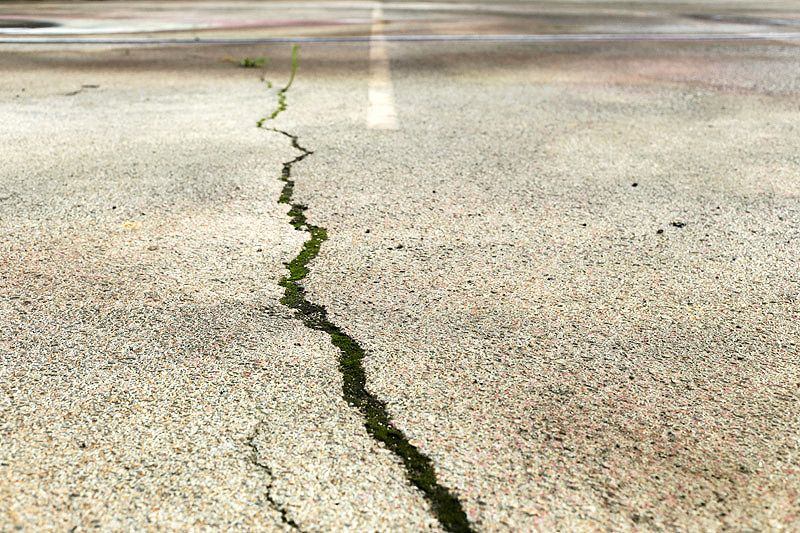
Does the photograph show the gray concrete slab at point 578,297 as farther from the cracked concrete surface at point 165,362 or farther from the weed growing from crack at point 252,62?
the weed growing from crack at point 252,62

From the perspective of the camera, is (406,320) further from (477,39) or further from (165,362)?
(477,39)

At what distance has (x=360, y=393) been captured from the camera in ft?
9.64

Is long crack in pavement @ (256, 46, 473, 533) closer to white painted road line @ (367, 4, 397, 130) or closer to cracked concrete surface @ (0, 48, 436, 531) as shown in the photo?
cracked concrete surface @ (0, 48, 436, 531)

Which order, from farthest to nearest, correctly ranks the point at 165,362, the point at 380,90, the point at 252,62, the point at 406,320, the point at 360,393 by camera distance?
1. the point at 252,62
2. the point at 380,90
3. the point at 406,320
4. the point at 165,362
5. the point at 360,393

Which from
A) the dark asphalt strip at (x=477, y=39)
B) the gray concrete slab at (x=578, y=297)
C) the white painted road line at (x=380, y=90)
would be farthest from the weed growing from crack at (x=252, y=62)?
the gray concrete slab at (x=578, y=297)

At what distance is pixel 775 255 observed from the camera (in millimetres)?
4285

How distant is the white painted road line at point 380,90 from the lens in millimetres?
7141

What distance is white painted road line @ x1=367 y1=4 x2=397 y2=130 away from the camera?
23.4 feet

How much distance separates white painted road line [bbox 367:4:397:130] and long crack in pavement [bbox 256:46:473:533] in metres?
2.50

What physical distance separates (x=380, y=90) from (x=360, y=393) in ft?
20.0

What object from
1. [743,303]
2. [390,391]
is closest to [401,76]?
[743,303]

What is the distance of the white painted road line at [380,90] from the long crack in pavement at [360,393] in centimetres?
250

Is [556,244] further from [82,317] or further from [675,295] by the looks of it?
[82,317]

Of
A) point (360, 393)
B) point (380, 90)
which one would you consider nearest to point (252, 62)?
point (380, 90)
